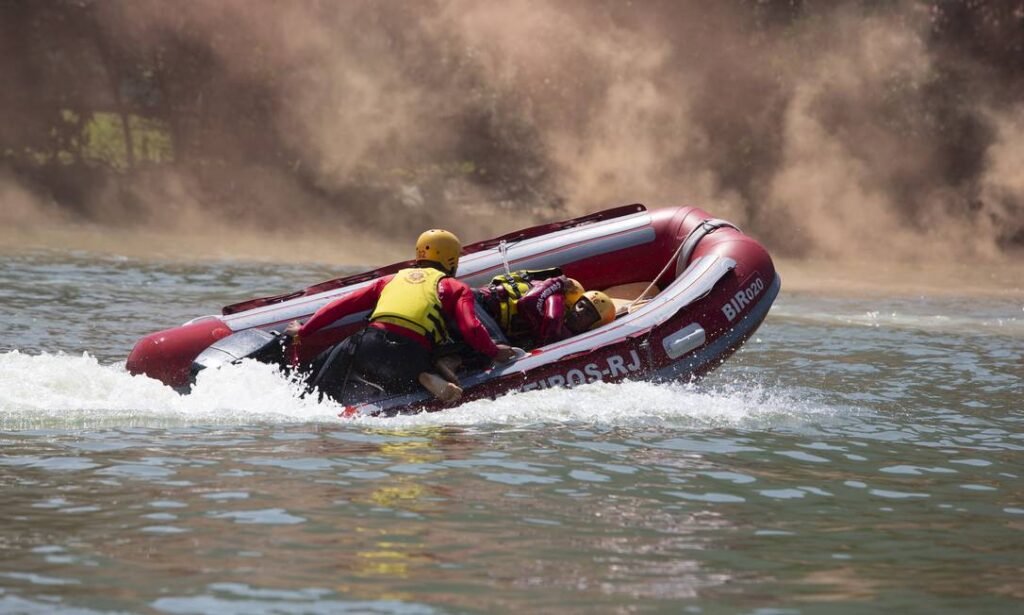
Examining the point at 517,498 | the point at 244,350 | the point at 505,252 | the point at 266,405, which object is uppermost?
the point at 505,252

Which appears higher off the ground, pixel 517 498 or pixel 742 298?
pixel 742 298

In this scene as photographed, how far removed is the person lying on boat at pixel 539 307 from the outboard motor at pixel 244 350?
47.1 inches

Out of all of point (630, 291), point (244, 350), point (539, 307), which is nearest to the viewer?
point (244, 350)

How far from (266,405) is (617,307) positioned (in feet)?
9.21

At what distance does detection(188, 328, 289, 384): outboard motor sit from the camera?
27.7 ft

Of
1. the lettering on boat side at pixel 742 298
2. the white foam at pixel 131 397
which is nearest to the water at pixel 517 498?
the white foam at pixel 131 397

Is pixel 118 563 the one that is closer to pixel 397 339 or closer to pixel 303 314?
pixel 397 339

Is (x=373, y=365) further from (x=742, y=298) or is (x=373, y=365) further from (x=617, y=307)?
(x=742, y=298)

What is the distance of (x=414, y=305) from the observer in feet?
26.7

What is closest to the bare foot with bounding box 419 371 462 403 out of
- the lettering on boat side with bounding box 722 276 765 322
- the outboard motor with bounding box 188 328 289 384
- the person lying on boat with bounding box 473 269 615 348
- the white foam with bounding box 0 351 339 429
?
the white foam with bounding box 0 351 339 429

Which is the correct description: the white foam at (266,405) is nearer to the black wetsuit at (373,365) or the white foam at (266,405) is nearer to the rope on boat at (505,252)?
the black wetsuit at (373,365)

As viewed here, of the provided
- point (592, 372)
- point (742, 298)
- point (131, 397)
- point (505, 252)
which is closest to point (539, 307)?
point (592, 372)

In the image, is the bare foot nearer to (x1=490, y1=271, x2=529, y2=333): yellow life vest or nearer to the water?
the water

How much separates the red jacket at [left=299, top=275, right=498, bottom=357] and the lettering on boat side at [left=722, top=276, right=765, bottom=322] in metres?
1.63
